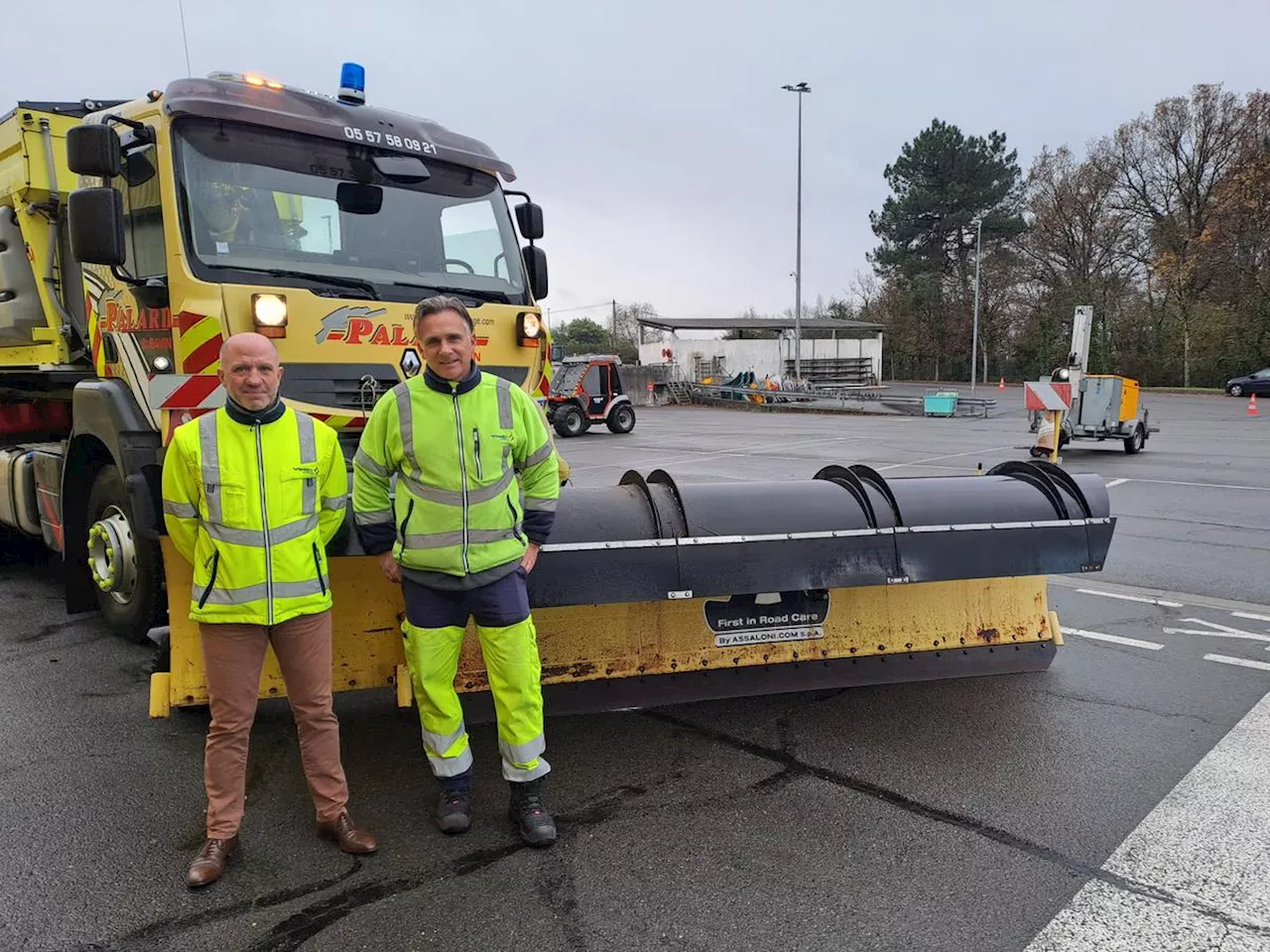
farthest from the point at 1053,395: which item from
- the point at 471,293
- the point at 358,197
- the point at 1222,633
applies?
the point at 358,197

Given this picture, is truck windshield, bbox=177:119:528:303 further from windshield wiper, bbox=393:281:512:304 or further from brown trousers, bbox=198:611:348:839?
brown trousers, bbox=198:611:348:839

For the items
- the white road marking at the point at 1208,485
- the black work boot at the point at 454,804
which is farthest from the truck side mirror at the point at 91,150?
the white road marking at the point at 1208,485

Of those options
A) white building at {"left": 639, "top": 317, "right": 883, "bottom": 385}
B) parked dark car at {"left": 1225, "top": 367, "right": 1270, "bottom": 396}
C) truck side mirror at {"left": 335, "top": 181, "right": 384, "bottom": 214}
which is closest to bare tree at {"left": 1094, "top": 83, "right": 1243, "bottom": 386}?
parked dark car at {"left": 1225, "top": 367, "right": 1270, "bottom": 396}

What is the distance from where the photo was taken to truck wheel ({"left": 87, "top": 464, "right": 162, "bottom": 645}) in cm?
479

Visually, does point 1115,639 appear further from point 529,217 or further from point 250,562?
point 250,562

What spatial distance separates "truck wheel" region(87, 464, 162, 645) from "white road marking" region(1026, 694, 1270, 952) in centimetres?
436

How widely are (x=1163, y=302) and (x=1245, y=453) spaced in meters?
31.2

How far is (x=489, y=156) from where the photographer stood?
552cm

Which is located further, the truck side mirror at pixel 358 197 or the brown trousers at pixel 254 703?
the truck side mirror at pixel 358 197

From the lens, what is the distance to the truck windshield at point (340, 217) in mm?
4441

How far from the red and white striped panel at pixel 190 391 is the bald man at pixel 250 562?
131 centimetres

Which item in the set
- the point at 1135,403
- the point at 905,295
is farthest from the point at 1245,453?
the point at 905,295

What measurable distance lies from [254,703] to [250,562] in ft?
1.73

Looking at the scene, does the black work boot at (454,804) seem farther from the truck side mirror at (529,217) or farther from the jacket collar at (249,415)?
the truck side mirror at (529,217)
